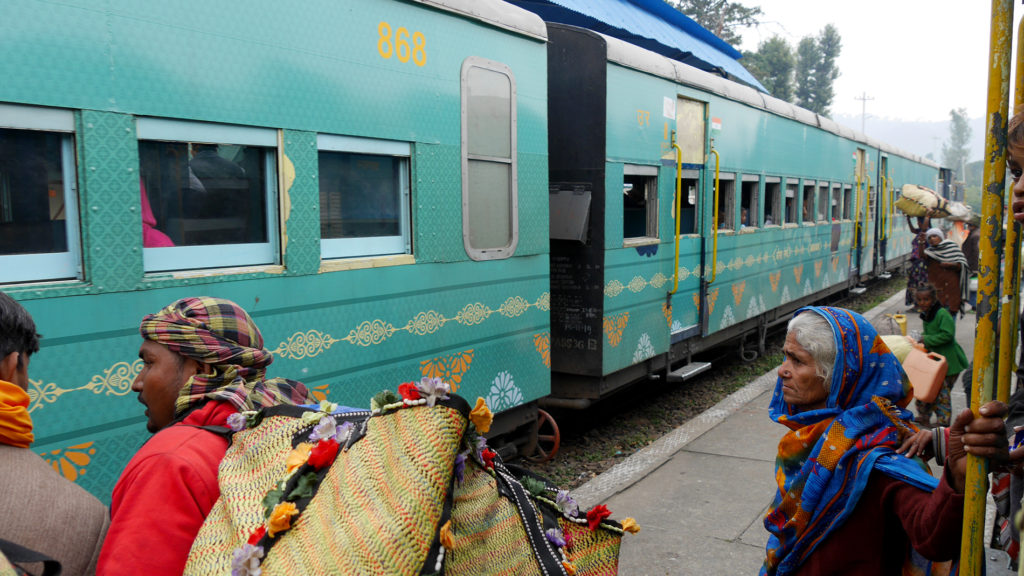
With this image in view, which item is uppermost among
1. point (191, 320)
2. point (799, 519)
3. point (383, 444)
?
point (191, 320)

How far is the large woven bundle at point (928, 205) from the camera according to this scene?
502 inches

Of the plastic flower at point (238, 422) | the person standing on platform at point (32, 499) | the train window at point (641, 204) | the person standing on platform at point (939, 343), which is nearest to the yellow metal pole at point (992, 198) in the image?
the plastic flower at point (238, 422)

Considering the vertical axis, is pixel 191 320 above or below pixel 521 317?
above

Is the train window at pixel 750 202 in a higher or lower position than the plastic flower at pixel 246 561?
higher

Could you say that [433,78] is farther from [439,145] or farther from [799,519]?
[799,519]

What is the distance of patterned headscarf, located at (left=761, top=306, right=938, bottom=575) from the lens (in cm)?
206

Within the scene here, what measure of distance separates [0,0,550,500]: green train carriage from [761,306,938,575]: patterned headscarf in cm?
214

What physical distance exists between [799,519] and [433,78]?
3043 mm

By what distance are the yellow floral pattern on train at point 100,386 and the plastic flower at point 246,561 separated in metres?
1.71

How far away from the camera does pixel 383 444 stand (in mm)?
1405

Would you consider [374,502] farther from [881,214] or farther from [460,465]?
[881,214]

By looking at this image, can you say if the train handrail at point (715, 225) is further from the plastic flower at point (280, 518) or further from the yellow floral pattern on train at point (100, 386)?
Answer: the plastic flower at point (280, 518)

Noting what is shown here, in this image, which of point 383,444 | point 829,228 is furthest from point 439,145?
point 829,228

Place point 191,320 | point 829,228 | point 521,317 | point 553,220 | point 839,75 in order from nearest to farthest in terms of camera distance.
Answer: point 191,320
point 521,317
point 553,220
point 829,228
point 839,75
